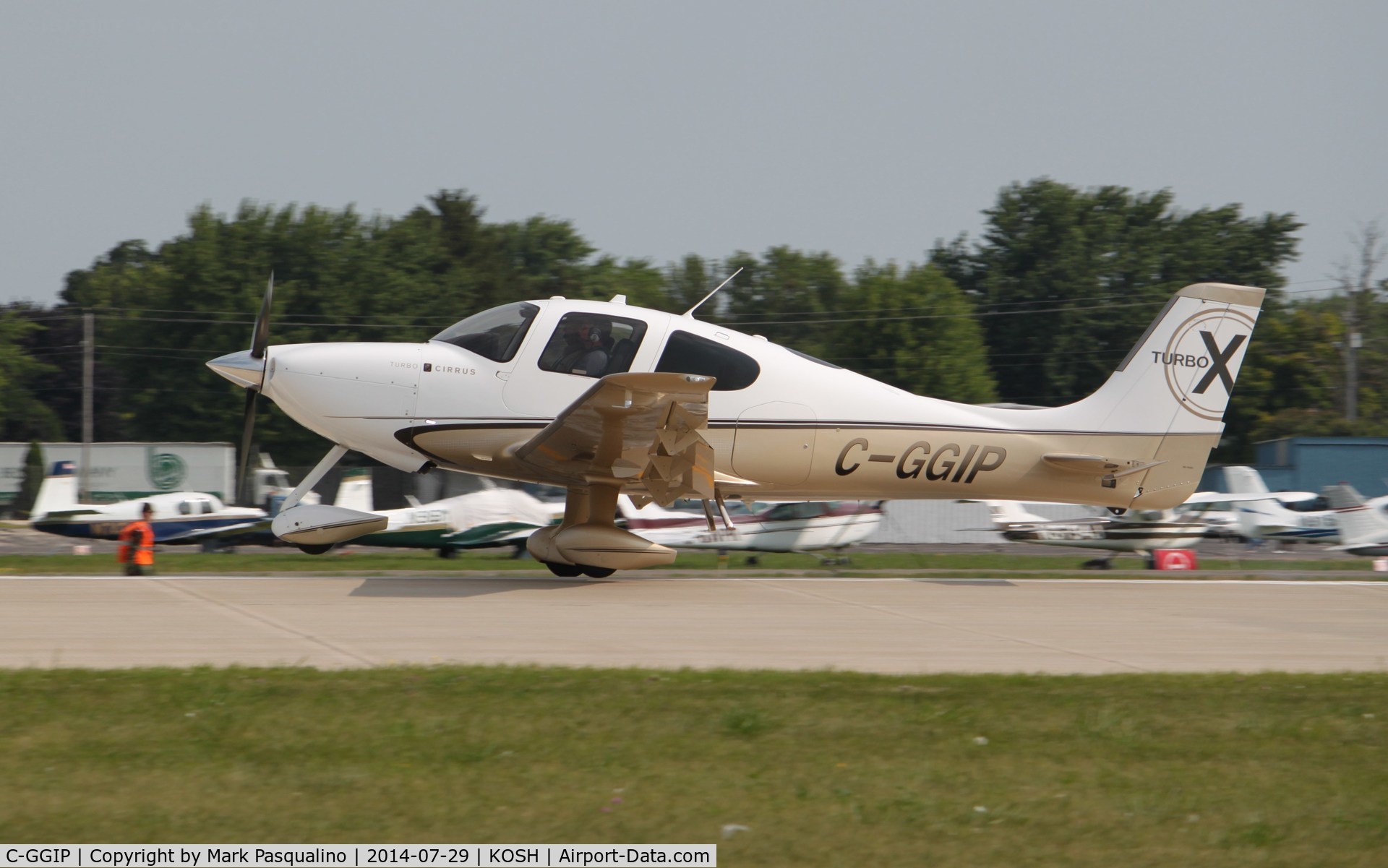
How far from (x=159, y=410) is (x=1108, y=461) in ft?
133

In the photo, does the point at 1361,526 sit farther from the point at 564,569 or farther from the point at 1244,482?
the point at 564,569

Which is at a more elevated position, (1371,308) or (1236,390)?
(1371,308)

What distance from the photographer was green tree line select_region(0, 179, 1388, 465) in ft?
152

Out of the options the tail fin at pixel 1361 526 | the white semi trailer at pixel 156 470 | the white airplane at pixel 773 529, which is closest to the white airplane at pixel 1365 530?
the tail fin at pixel 1361 526

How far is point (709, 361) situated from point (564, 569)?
2.84 meters

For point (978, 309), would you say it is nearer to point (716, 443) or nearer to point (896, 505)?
point (896, 505)

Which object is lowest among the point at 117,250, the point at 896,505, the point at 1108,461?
the point at 896,505

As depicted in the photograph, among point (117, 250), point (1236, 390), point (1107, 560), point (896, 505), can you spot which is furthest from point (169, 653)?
point (117, 250)

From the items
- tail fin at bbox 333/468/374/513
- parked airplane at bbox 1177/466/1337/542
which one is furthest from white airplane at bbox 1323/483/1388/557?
tail fin at bbox 333/468/374/513

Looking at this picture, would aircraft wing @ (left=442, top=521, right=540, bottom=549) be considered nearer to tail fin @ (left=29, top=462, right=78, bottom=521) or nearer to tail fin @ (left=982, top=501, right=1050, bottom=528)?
tail fin @ (left=982, top=501, right=1050, bottom=528)

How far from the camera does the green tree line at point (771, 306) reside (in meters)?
46.3

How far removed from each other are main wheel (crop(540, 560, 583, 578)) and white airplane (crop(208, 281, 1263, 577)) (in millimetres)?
27

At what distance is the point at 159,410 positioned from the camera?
4569 cm

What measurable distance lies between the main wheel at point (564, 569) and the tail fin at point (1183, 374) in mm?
5775
